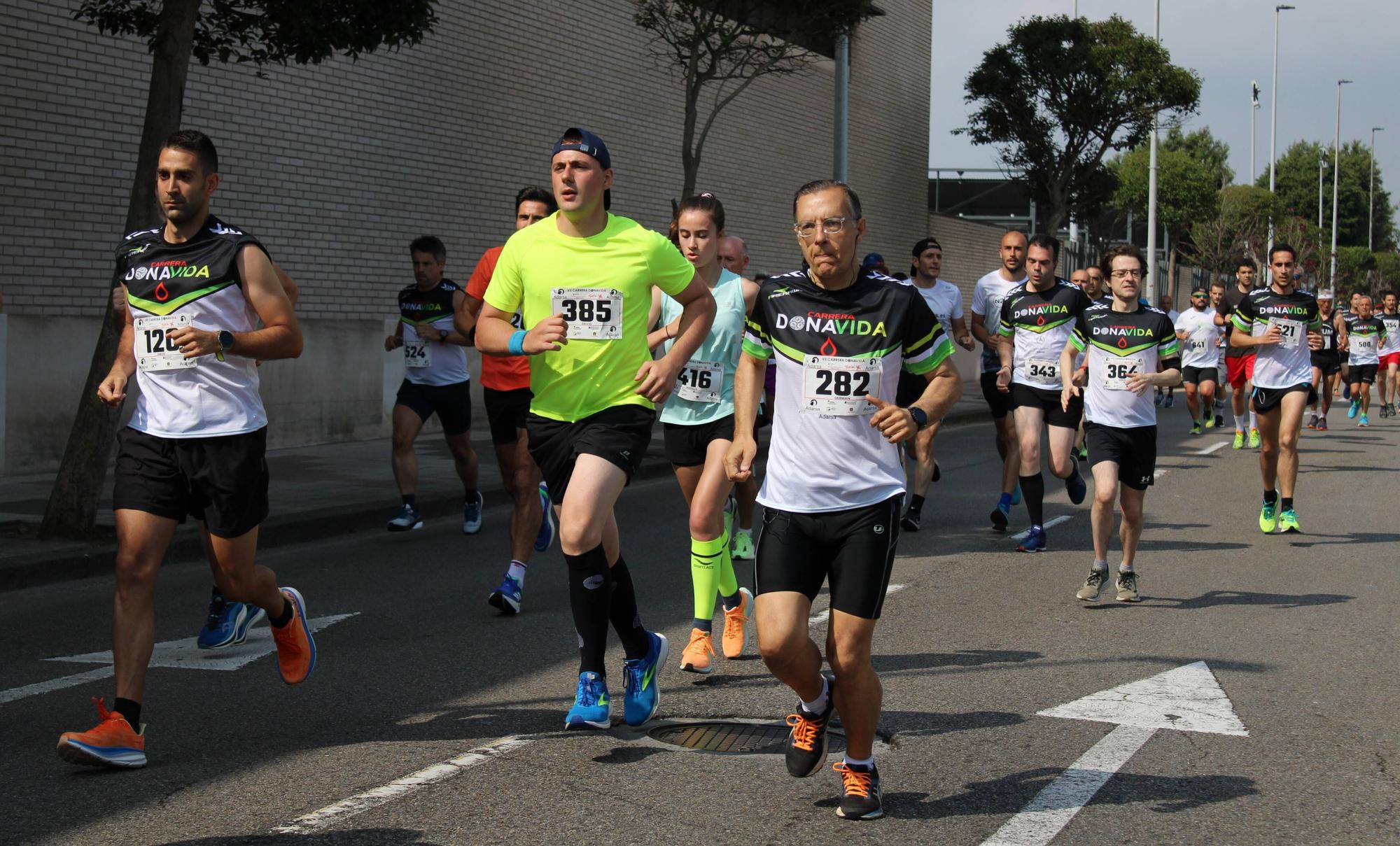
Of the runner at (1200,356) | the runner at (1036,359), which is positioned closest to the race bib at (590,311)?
the runner at (1036,359)

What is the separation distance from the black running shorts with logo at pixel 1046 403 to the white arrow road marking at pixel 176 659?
5150 mm

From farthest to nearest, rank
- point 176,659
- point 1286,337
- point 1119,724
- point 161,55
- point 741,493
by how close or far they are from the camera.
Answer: point 1286,337 < point 161,55 < point 741,493 < point 176,659 < point 1119,724

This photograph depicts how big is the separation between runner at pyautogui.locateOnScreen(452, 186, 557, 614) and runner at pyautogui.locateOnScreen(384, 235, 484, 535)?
1197mm

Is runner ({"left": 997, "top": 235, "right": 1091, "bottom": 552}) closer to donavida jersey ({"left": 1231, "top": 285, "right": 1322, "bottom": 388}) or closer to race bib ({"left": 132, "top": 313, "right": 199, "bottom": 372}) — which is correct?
donavida jersey ({"left": 1231, "top": 285, "right": 1322, "bottom": 388})

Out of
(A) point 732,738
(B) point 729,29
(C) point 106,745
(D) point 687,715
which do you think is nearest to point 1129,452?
(D) point 687,715

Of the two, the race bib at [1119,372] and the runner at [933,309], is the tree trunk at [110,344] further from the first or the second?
the race bib at [1119,372]

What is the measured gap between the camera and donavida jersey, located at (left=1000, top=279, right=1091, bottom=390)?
1017cm

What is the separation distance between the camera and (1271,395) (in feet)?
37.9

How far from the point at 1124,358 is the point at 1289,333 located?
3.53 m

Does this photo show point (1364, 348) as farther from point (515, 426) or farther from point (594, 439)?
point (594, 439)

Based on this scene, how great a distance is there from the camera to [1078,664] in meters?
6.81

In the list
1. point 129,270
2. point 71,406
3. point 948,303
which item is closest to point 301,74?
point 71,406

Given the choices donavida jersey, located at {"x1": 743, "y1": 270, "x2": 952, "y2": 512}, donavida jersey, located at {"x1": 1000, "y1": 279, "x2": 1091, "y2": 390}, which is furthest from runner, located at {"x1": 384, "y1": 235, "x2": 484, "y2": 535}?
donavida jersey, located at {"x1": 743, "y1": 270, "x2": 952, "y2": 512}

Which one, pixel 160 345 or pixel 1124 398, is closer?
pixel 160 345
